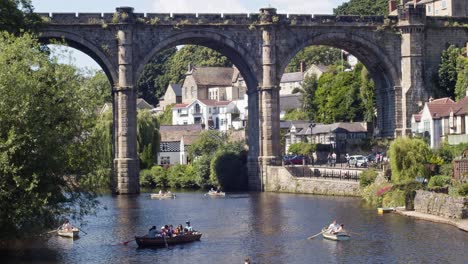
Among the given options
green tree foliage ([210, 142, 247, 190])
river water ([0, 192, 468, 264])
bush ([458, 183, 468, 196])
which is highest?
green tree foliage ([210, 142, 247, 190])

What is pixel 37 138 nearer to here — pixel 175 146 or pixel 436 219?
pixel 436 219

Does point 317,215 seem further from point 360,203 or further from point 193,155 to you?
point 193,155

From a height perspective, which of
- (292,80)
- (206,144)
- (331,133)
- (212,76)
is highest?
(212,76)

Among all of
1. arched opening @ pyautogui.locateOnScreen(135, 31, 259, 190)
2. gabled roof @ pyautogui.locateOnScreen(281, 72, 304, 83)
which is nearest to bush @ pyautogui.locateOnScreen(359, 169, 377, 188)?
arched opening @ pyautogui.locateOnScreen(135, 31, 259, 190)

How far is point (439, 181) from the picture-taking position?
6675 centimetres

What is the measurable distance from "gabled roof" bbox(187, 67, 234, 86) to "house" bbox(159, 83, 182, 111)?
29.7 feet

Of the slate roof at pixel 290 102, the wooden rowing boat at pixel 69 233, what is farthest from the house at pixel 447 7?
the wooden rowing boat at pixel 69 233

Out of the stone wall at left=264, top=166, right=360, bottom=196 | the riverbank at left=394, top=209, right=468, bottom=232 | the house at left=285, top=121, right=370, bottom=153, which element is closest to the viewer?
the riverbank at left=394, top=209, right=468, bottom=232

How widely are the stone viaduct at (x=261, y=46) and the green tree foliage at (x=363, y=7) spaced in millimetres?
67473

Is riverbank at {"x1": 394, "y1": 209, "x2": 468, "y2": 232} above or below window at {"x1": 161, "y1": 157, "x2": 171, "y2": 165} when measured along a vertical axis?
below

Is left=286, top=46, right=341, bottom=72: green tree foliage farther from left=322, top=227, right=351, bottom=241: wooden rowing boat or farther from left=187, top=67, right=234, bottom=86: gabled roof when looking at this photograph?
left=322, top=227, right=351, bottom=241: wooden rowing boat

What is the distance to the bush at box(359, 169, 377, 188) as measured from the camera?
78625 millimetres

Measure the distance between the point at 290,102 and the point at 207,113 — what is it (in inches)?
624

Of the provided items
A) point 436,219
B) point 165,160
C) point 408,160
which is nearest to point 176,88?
point 165,160
